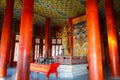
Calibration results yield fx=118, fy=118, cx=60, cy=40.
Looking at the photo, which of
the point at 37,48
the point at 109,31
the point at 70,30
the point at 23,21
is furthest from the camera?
the point at 37,48

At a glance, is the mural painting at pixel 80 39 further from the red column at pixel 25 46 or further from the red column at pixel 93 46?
the red column at pixel 25 46

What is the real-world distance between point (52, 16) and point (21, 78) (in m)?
8.54

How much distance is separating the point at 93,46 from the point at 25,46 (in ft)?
7.76

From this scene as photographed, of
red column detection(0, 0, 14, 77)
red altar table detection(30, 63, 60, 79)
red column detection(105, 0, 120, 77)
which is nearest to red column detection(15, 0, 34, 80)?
red altar table detection(30, 63, 60, 79)

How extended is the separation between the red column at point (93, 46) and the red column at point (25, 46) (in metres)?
2.16

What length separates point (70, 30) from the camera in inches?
438

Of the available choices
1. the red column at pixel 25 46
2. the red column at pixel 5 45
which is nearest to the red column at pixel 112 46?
the red column at pixel 25 46

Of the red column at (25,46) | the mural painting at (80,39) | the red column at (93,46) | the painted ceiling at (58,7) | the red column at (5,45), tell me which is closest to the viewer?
the red column at (93,46)

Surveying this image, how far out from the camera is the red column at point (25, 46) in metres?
4.05

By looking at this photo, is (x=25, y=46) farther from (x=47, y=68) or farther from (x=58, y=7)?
(x=58, y=7)

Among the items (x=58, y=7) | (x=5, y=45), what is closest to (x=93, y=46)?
(x=5, y=45)

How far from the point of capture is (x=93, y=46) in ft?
13.0

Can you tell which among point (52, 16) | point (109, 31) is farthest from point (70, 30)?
point (109, 31)

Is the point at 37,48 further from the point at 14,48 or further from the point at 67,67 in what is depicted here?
the point at 67,67
